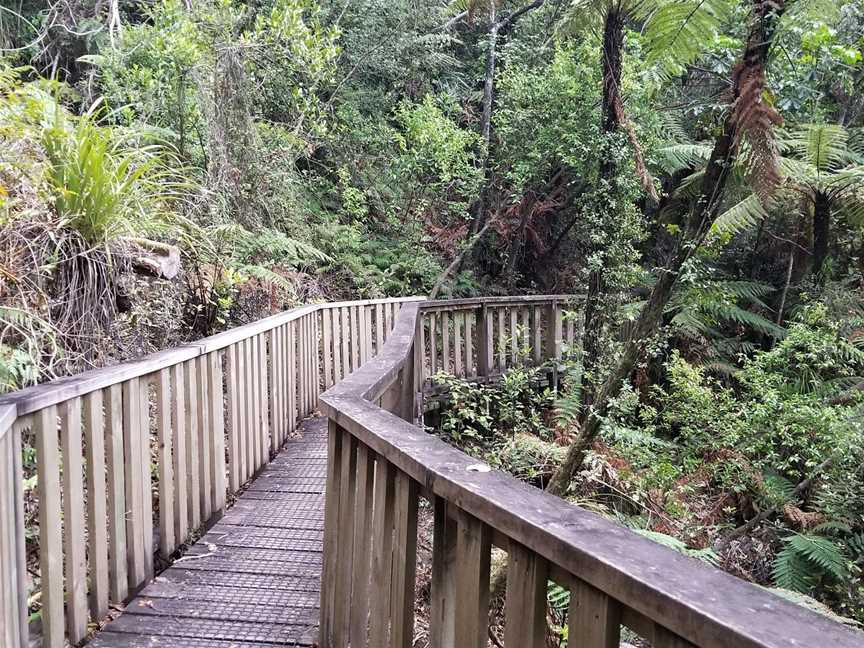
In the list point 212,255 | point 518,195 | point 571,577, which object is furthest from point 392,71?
point 571,577

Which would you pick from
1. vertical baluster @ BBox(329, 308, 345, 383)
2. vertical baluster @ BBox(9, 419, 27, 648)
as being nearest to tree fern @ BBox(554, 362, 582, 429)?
vertical baluster @ BBox(329, 308, 345, 383)

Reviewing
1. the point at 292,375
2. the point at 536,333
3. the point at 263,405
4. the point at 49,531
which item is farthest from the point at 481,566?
the point at 536,333

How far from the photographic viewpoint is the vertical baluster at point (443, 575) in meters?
1.38

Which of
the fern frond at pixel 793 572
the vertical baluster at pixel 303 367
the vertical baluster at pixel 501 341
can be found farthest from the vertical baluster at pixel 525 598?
the vertical baluster at pixel 501 341

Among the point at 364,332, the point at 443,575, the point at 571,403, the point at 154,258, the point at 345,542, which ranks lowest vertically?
the point at 571,403

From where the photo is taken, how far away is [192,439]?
10.2 ft

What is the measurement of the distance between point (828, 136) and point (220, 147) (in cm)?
793

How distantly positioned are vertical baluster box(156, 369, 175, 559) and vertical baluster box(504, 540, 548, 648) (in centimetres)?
213

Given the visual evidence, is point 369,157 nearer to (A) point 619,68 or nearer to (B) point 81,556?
(A) point 619,68

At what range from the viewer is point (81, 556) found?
225 cm

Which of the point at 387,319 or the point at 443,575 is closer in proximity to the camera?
the point at 443,575

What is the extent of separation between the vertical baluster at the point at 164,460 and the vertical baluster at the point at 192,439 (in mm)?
192

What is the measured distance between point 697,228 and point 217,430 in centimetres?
398

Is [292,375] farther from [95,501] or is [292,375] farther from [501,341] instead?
[501,341]
